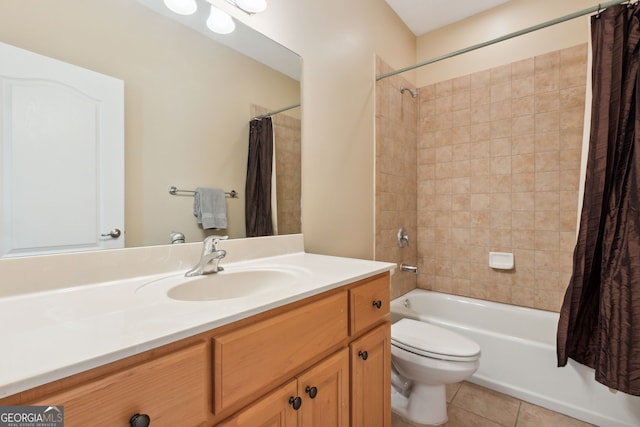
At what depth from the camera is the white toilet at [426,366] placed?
1388 mm

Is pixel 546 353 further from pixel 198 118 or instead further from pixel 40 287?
pixel 40 287

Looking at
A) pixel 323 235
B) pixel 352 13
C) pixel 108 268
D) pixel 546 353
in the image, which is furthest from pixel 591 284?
pixel 108 268

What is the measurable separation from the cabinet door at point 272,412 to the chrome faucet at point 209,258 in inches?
18.5

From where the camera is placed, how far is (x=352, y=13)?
1805 millimetres

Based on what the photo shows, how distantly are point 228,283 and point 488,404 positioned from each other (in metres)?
1.65

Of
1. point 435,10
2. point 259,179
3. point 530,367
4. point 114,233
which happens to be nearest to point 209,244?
point 114,233

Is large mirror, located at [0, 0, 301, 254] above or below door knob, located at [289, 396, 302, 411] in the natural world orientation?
above

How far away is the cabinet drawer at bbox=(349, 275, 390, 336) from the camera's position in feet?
3.16

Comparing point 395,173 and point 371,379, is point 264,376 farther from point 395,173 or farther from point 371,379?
point 395,173

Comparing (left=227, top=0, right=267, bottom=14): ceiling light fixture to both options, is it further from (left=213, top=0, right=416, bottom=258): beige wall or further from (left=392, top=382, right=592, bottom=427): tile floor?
(left=392, top=382, right=592, bottom=427): tile floor

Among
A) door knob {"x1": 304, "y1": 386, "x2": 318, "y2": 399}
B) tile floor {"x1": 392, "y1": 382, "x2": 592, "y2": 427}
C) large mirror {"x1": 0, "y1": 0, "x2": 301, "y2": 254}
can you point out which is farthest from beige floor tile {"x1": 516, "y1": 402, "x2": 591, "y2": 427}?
large mirror {"x1": 0, "y1": 0, "x2": 301, "y2": 254}

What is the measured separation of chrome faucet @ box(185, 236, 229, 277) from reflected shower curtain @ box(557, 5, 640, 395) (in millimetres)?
1761

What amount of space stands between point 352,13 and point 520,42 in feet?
4.28

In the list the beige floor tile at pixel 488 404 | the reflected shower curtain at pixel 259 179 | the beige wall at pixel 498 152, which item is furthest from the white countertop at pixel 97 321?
the beige wall at pixel 498 152
